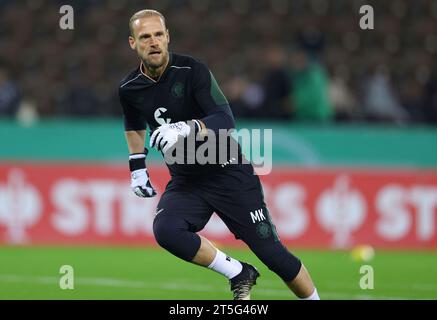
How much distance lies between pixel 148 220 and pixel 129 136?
6606 millimetres

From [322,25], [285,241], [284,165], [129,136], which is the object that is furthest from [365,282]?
[322,25]

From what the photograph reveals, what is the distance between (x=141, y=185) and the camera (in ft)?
27.0

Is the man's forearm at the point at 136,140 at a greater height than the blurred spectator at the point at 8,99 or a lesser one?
lesser

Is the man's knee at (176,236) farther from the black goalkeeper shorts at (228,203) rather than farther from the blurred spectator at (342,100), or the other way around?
the blurred spectator at (342,100)

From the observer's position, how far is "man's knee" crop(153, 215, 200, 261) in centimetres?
772

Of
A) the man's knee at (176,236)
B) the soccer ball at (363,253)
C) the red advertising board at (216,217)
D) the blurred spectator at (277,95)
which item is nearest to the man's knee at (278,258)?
the man's knee at (176,236)

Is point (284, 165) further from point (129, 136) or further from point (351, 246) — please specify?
point (129, 136)

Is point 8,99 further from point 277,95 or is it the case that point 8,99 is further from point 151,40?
point 151,40

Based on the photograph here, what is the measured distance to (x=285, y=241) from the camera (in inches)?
586

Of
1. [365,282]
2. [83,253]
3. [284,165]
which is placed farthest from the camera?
[284,165]

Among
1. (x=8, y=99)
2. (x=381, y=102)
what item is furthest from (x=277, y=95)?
(x=8, y=99)

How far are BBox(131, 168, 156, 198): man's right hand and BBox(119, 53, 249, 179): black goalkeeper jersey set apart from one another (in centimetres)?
28

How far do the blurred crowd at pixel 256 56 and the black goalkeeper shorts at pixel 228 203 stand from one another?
8.15 metres

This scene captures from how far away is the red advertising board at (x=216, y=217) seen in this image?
14.8 m
